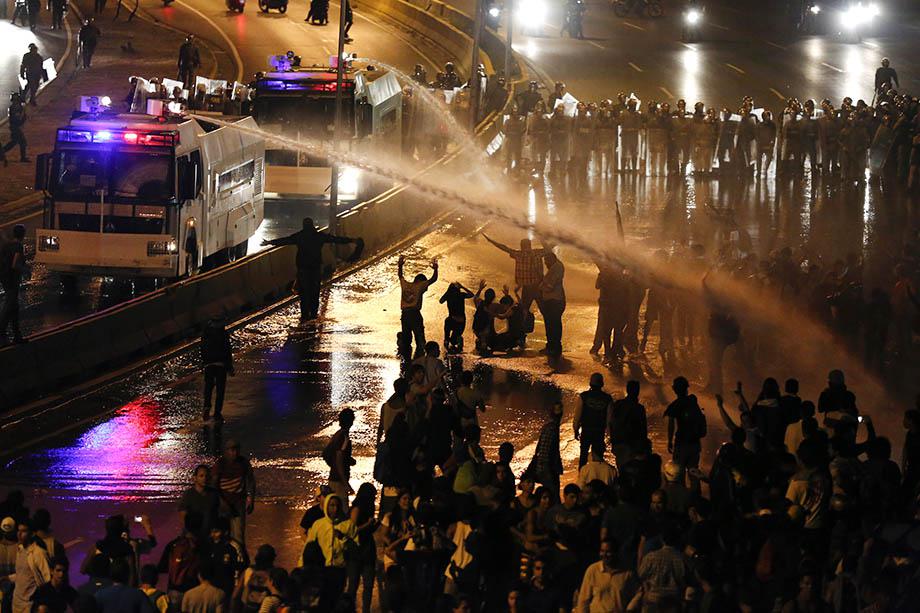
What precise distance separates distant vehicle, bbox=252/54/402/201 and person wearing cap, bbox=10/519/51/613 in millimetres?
23106

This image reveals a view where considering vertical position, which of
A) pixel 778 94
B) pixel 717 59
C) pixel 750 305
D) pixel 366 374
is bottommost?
pixel 366 374

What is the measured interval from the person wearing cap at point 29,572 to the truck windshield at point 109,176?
14578 mm

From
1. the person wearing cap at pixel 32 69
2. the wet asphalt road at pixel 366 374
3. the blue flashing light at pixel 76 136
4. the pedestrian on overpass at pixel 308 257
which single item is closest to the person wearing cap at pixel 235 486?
the wet asphalt road at pixel 366 374

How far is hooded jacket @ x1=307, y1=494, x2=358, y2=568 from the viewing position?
503 inches

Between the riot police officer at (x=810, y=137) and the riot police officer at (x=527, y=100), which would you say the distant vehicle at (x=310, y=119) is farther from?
the riot police officer at (x=810, y=137)

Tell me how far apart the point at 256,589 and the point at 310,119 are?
2440cm

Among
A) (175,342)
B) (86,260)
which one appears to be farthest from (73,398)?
(86,260)

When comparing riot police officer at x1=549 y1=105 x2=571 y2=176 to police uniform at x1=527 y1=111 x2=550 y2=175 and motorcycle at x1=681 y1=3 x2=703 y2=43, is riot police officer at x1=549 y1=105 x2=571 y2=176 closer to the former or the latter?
police uniform at x1=527 y1=111 x2=550 y2=175

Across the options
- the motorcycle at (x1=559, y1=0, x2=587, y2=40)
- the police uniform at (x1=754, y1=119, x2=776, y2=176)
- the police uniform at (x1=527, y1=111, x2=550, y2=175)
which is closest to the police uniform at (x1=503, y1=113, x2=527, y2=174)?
the police uniform at (x1=527, y1=111, x2=550, y2=175)

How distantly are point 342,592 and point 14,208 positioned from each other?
24479mm

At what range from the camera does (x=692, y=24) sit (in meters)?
58.6

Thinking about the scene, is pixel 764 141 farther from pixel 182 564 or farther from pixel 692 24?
pixel 182 564

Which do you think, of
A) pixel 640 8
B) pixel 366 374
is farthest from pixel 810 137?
pixel 640 8

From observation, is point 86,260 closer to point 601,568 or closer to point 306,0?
point 601,568
